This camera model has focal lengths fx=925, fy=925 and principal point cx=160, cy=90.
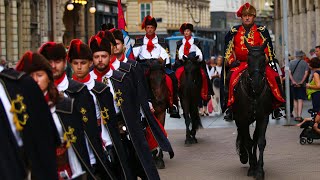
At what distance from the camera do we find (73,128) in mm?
8023

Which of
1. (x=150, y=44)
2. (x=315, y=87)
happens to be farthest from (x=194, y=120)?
(x=150, y=44)

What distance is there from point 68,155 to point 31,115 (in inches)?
59.9

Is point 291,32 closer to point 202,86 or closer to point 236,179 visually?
point 202,86

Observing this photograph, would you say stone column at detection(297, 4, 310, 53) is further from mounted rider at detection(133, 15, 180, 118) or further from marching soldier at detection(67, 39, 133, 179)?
marching soldier at detection(67, 39, 133, 179)

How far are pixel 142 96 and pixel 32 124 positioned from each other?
5.49m

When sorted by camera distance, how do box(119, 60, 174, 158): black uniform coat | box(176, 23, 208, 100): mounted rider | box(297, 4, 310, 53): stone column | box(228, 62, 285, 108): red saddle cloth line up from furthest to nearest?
1. box(297, 4, 310, 53): stone column
2. box(176, 23, 208, 100): mounted rider
3. box(228, 62, 285, 108): red saddle cloth
4. box(119, 60, 174, 158): black uniform coat

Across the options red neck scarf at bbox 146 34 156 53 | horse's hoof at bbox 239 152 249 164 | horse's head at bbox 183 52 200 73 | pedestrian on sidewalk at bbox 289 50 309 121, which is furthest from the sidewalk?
horse's hoof at bbox 239 152 249 164

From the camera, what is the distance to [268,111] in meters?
14.1

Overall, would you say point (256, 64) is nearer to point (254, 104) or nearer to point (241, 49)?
point (254, 104)

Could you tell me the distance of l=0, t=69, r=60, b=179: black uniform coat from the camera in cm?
643

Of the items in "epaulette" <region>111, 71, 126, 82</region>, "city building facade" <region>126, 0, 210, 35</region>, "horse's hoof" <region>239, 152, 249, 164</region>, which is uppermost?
"city building facade" <region>126, 0, 210, 35</region>

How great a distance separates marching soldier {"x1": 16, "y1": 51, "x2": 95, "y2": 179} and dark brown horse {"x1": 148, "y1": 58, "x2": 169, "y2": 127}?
26.7 feet

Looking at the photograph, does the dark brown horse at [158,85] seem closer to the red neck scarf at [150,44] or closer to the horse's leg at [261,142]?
the red neck scarf at [150,44]

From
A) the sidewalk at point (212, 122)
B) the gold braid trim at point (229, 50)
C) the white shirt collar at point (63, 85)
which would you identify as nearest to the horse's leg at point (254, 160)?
the gold braid trim at point (229, 50)
